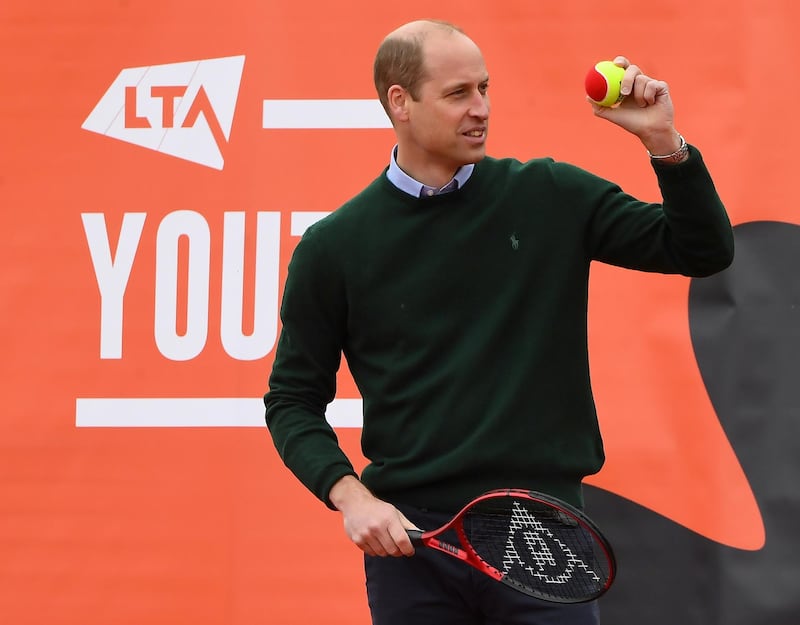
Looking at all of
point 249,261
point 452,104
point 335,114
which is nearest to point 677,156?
point 452,104

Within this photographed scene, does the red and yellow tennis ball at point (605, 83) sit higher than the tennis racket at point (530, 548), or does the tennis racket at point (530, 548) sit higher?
the red and yellow tennis ball at point (605, 83)

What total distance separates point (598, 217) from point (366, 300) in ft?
1.44

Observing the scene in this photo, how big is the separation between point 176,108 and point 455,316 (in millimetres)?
1652

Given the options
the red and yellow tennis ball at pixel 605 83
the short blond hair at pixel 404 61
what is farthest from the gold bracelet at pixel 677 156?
the short blond hair at pixel 404 61

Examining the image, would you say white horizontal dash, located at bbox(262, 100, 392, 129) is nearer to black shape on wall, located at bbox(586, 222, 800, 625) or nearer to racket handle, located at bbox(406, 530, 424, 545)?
black shape on wall, located at bbox(586, 222, 800, 625)

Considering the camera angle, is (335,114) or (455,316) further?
(335,114)

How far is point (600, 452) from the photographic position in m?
2.11

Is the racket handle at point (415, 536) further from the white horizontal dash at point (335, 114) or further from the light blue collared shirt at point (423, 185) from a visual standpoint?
the white horizontal dash at point (335, 114)

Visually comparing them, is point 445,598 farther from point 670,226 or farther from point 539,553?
point 670,226

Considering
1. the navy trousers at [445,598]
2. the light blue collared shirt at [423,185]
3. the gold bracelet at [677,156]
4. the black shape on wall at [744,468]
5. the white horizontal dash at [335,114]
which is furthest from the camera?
the white horizontal dash at [335,114]

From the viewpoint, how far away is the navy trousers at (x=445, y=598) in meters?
2.02

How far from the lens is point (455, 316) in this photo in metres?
2.08

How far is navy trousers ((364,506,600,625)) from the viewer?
202 cm

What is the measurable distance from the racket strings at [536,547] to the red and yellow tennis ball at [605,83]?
2.21ft
